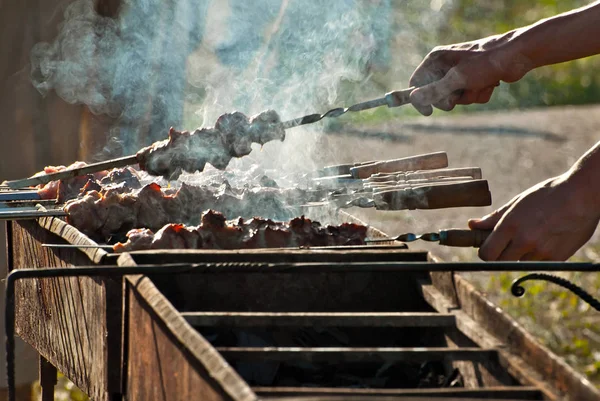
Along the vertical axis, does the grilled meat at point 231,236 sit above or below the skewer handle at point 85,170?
below

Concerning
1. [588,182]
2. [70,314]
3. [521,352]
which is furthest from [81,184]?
[521,352]

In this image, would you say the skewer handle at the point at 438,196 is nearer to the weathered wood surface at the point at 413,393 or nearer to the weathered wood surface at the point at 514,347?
the weathered wood surface at the point at 514,347

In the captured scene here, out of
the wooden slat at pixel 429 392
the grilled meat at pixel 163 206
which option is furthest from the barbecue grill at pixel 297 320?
the grilled meat at pixel 163 206

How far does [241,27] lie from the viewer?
7.77 metres

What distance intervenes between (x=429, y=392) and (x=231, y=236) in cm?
150

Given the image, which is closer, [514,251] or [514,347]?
[514,347]

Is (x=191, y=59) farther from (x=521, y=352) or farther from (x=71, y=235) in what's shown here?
(x=521, y=352)

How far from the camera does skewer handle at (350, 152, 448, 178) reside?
418 cm

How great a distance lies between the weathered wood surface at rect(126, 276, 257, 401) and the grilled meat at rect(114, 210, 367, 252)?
1.71 feet

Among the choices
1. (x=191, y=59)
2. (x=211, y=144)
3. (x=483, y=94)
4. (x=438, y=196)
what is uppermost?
(x=191, y=59)

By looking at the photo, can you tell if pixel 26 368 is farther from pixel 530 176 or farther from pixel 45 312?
pixel 530 176

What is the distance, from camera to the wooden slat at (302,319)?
2.65 meters

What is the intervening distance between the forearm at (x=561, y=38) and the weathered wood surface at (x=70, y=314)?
216 cm

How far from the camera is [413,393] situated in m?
2.14
